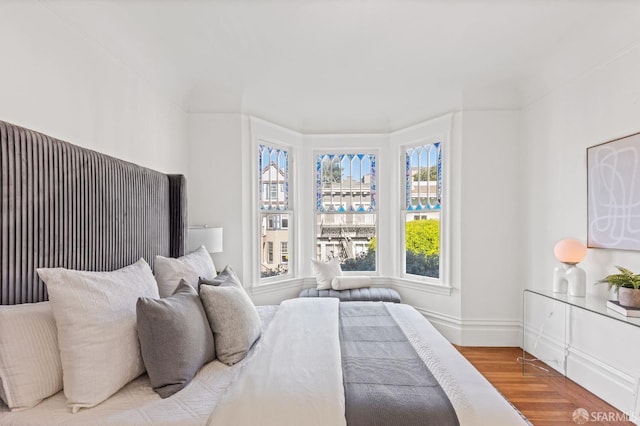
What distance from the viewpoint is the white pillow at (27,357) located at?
3.88 feet

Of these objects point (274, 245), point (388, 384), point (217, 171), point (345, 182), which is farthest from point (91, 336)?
point (345, 182)

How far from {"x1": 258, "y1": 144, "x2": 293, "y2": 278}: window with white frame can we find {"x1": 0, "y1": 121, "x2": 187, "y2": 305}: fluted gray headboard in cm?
159

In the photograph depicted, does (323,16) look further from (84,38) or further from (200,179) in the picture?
(200,179)

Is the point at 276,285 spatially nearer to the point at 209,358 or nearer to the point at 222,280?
the point at 222,280

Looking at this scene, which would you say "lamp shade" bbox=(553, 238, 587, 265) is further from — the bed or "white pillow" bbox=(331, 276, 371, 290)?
"white pillow" bbox=(331, 276, 371, 290)

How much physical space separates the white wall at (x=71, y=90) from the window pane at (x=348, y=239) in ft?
7.14

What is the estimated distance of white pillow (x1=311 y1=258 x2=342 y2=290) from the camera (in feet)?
13.2

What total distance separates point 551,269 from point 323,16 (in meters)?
2.86

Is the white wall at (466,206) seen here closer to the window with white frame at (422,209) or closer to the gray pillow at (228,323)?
the window with white frame at (422,209)

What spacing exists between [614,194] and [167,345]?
9.57 feet

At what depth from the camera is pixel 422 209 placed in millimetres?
4035

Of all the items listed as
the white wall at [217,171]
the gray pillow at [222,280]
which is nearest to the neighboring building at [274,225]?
the white wall at [217,171]

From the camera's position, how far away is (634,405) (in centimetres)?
212

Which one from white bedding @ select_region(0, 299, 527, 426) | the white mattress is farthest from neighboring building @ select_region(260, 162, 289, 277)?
the white mattress
